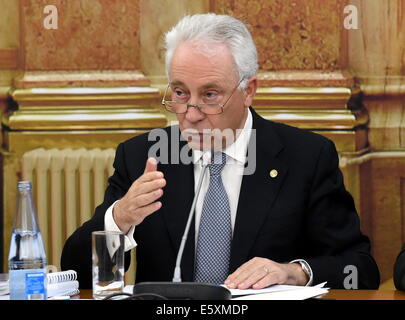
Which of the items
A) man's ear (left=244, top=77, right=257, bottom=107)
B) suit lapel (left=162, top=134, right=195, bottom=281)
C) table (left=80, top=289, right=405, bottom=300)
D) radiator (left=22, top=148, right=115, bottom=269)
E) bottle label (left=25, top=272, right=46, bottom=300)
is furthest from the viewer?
radiator (left=22, top=148, right=115, bottom=269)

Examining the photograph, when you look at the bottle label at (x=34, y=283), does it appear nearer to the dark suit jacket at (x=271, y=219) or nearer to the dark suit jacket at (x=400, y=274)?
the dark suit jacket at (x=271, y=219)

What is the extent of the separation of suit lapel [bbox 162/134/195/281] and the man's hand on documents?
0.38m

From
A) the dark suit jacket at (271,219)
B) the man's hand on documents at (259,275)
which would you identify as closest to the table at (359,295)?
the man's hand on documents at (259,275)

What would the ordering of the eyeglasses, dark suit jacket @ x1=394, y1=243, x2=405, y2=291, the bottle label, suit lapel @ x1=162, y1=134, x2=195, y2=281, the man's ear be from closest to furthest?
1. the bottle label
2. dark suit jacket @ x1=394, y1=243, x2=405, y2=291
3. the eyeglasses
4. suit lapel @ x1=162, y1=134, x2=195, y2=281
5. the man's ear

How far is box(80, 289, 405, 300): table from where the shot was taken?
217 cm

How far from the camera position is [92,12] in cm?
393

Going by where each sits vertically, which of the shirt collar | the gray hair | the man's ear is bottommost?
the shirt collar

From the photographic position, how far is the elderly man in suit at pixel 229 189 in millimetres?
2607

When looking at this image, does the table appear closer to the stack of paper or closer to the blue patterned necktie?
the stack of paper

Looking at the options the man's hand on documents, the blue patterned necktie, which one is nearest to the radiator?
the blue patterned necktie

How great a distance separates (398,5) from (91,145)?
59.5 inches

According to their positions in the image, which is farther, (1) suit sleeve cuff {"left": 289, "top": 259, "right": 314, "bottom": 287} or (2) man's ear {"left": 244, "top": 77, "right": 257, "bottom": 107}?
(2) man's ear {"left": 244, "top": 77, "right": 257, "bottom": 107}

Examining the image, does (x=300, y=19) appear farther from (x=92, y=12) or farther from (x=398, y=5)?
(x=92, y=12)

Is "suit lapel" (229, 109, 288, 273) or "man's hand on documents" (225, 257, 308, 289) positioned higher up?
"suit lapel" (229, 109, 288, 273)
